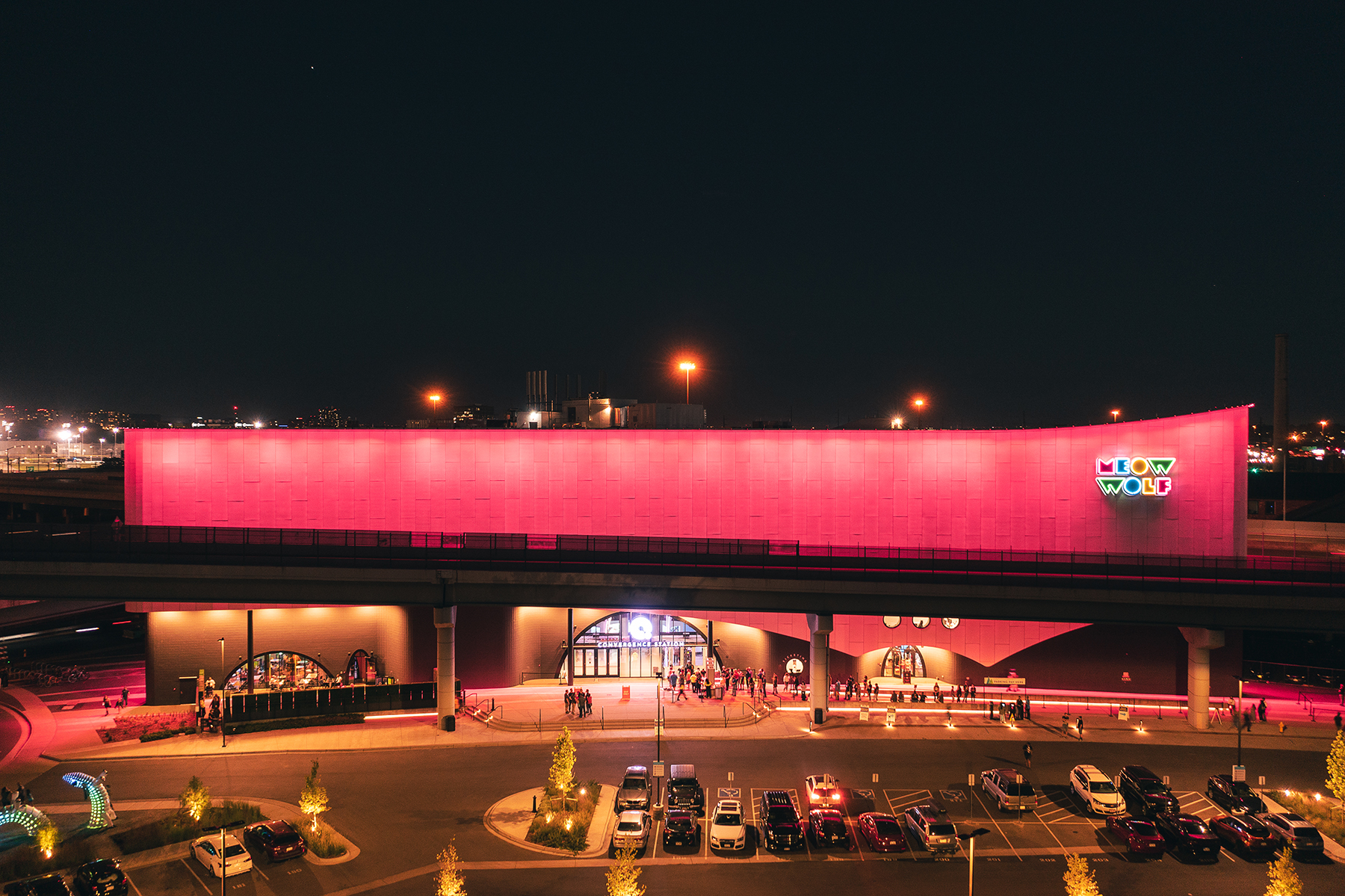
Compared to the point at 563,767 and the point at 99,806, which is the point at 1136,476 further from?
the point at 99,806

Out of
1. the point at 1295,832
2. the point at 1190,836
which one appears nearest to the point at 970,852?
the point at 1190,836

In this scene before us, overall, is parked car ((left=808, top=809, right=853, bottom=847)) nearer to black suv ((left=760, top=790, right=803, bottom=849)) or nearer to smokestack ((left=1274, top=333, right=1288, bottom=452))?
black suv ((left=760, top=790, right=803, bottom=849))

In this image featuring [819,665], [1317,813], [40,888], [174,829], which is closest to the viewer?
[40,888]

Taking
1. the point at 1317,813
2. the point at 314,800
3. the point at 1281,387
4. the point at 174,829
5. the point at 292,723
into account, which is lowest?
the point at 292,723

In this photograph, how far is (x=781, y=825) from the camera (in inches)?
1097

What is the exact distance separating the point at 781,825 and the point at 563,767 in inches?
327

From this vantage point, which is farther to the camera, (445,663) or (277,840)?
(445,663)

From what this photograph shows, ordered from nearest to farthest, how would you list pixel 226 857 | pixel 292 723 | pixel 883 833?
pixel 226 857
pixel 883 833
pixel 292 723

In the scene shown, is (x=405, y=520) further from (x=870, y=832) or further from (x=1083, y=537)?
(x=1083, y=537)

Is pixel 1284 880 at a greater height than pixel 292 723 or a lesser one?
greater

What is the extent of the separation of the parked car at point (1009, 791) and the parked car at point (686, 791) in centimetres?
1146

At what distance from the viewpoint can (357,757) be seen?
37000 millimetres

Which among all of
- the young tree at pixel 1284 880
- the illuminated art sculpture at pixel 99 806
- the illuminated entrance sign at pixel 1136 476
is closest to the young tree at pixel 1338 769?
the young tree at pixel 1284 880

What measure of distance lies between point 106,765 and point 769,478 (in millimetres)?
35336
